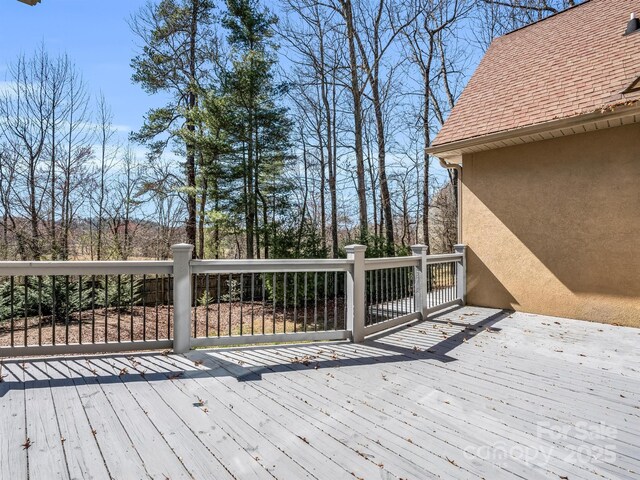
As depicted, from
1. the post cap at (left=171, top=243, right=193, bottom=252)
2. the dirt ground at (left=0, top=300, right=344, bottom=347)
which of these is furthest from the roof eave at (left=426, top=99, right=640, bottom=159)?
the post cap at (left=171, top=243, right=193, bottom=252)

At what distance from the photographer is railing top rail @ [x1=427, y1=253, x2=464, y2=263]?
5.69m

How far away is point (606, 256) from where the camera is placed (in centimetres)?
514

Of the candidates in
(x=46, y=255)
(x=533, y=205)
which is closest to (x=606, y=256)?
(x=533, y=205)

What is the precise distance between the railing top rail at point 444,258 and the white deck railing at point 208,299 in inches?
0.7

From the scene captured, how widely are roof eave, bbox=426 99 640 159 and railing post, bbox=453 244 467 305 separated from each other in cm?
185

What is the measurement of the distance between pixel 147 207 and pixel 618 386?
14.4 meters

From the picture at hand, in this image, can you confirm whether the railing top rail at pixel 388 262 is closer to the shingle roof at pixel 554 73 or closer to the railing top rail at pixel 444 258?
the railing top rail at pixel 444 258

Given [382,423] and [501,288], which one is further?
[501,288]

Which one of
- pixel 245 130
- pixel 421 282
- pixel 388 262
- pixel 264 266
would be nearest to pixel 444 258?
pixel 421 282

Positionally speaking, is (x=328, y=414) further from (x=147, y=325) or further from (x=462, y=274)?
(x=147, y=325)

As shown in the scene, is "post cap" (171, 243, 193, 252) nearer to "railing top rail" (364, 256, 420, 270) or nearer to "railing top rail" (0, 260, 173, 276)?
"railing top rail" (0, 260, 173, 276)

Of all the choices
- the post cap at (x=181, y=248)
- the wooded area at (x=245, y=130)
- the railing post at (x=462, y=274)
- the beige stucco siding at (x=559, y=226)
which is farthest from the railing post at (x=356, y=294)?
the wooded area at (x=245, y=130)

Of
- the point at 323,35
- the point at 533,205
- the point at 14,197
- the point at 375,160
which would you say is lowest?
the point at 533,205

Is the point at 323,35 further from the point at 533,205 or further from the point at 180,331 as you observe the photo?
the point at 180,331
